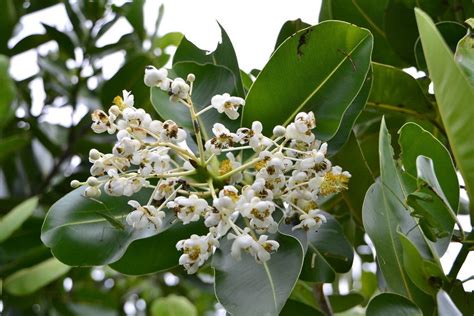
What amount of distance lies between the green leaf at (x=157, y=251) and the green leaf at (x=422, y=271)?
29cm

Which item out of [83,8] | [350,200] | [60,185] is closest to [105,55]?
[83,8]

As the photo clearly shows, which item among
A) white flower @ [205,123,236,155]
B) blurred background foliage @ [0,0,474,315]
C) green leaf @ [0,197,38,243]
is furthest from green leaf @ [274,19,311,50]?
green leaf @ [0,197,38,243]

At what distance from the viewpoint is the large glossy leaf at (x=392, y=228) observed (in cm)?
93

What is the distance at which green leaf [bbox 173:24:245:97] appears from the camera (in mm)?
1131

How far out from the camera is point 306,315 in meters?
1.11

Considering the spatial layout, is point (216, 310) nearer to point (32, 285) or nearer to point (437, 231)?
point (32, 285)

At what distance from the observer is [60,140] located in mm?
2219

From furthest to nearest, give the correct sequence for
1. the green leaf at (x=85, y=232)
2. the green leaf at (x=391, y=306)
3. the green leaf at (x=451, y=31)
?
the green leaf at (x=451, y=31) → the green leaf at (x=85, y=232) → the green leaf at (x=391, y=306)

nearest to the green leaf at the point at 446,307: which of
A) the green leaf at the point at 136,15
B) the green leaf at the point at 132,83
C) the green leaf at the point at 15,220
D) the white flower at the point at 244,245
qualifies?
the white flower at the point at 244,245

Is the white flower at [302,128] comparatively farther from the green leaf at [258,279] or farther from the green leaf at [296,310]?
the green leaf at [296,310]

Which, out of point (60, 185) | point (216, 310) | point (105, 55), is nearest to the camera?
point (60, 185)

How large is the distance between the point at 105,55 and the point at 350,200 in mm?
1277

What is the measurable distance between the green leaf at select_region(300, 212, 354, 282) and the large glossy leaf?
15 centimetres

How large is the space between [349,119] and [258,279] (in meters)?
0.27
